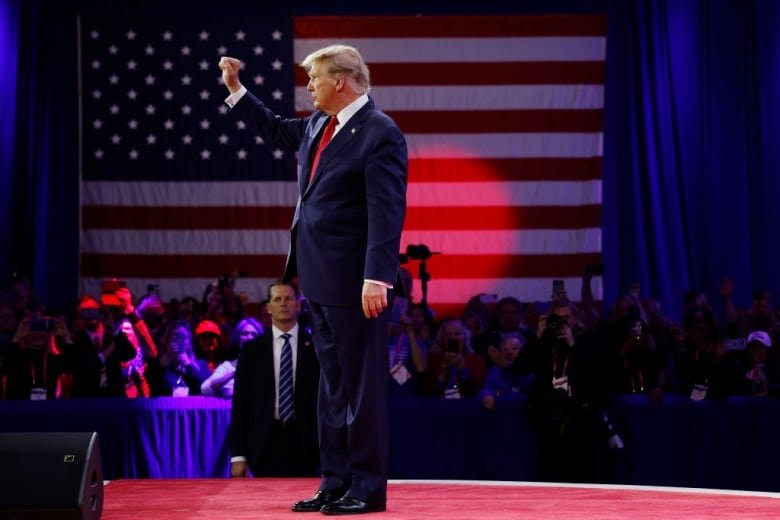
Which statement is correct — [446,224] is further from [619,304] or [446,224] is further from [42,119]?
[42,119]

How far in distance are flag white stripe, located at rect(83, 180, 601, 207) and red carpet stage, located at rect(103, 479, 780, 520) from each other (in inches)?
293

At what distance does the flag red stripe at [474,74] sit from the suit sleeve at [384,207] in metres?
7.99

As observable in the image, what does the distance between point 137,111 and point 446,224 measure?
3.06 metres

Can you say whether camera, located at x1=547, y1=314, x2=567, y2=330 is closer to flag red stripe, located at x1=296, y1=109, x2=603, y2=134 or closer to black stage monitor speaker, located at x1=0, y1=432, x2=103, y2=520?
black stage monitor speaker, located at x1=0, y1=432, x2=103, y2=520

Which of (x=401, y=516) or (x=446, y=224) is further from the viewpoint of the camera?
(x=446, y=224)

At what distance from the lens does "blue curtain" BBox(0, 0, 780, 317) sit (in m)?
11.6

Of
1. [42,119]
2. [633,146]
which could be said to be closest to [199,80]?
[42,119]

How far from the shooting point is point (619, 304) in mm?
8938

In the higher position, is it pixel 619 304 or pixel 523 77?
pixel 523 77

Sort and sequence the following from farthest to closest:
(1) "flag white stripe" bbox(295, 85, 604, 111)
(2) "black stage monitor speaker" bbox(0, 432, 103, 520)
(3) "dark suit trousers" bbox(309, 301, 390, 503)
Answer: (1) "flag white stripe" bbox(295, 85, 604, 111)
(3) "dark suit trousers" bbox(309, 301, 390, 503)
(2) "black stage monitor speaker" bbox(0, 432, 103, 520)

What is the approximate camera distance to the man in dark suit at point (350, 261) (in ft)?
10.4

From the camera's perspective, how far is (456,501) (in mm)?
3373

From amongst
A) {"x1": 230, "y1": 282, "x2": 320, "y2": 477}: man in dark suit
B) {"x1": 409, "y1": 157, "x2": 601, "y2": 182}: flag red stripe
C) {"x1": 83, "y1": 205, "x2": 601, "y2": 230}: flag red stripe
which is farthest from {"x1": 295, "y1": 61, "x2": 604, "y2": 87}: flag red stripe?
{"x1": 230, "y1": 282, "x2": 320, "y2": 477}: man in dark suit

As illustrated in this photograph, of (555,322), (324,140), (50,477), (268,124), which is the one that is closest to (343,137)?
(324,140)
